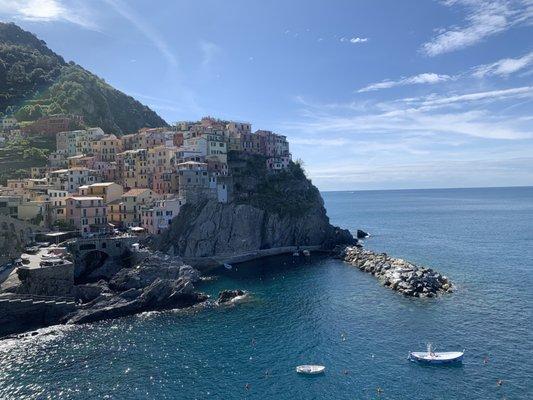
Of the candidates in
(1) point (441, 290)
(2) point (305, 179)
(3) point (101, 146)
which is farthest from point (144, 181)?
(1) point (441, 290)

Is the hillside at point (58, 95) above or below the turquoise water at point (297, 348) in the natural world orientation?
above

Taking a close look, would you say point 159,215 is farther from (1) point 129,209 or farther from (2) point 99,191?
(2) point 99,191

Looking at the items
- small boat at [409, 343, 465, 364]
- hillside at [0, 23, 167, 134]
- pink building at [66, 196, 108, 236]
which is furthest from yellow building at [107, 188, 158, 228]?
hillside at [0, 23, 167, 134]

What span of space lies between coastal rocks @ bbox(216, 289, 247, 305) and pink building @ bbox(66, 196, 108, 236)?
2973 centimetres

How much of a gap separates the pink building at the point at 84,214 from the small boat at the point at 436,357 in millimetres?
60517

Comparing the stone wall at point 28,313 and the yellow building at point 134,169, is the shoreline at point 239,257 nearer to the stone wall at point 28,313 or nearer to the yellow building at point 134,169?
the yellow building at point 134,169

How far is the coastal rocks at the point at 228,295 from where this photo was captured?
65.9m

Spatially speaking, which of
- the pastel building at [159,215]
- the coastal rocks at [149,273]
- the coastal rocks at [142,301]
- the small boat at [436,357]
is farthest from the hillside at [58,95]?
the small boat at [436,357]

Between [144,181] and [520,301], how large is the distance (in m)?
78.3

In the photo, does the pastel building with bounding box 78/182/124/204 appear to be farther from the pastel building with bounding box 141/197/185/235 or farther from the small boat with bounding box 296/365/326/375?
the small boat with bounding box 296/365/326/375

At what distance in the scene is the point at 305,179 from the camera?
397 feet

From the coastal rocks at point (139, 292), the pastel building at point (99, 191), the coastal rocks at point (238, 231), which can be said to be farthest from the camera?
the pastel building at point (99, 191)

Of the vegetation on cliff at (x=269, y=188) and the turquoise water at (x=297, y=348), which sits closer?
the turquoise water at (x=297, y=348)

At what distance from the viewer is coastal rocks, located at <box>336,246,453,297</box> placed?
6712 cm
